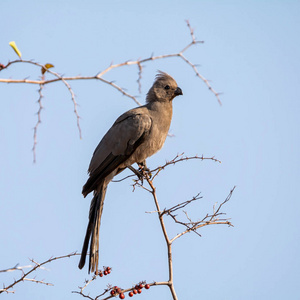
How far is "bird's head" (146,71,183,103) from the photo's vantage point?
625 centimetres

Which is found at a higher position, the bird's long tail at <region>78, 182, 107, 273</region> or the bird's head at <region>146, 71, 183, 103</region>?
the bird's head at <region>146, 71, 183, 103</region>

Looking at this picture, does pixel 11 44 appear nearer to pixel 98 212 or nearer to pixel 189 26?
pixel 189 26

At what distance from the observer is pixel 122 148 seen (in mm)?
5652

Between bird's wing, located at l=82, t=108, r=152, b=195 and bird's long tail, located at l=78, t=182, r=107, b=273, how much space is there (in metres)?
0.13

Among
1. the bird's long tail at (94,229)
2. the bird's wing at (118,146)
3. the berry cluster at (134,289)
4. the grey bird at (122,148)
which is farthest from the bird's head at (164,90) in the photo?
the berry cluster at (134,289)

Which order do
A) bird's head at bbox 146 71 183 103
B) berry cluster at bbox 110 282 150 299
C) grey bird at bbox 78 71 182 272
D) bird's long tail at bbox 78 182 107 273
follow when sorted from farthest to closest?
bird's head at bbox 146 71 183 103
grey bird at bbox 78 71 182 272
bird's long tail at bbox 78 182 107 273
berry cluster at bbox 110 282 150 299

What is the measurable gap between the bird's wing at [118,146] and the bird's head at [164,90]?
0.49 m

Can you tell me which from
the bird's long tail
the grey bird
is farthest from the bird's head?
the bird's long tail

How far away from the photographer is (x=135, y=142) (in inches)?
223

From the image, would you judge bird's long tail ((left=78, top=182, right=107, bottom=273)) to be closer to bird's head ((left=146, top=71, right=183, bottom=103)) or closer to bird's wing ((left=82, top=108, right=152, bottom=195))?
bird's wing ((left=82, top=108, right=152, bottom=195))

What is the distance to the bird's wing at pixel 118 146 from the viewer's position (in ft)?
18.4

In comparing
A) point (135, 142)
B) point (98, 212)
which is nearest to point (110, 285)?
point (98, 212)

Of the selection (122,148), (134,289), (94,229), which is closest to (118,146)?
(122,148)

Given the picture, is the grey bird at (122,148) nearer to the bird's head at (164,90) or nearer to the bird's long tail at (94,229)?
the bird's long tail at (94,229)
